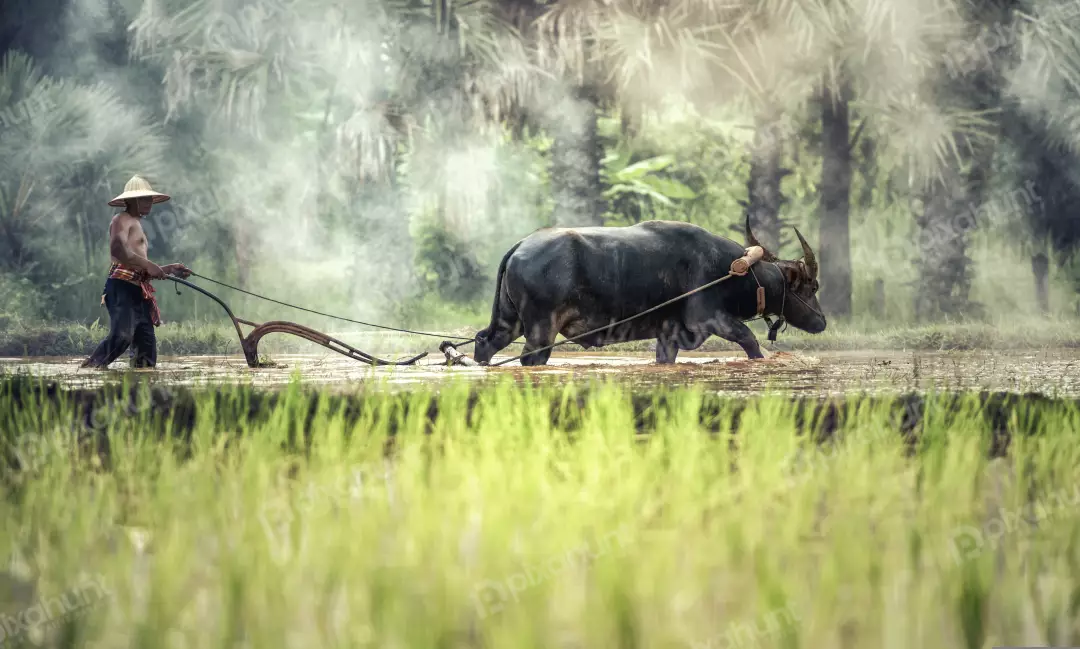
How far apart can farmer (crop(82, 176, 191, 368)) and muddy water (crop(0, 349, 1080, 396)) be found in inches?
8.6

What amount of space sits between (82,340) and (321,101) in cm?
830

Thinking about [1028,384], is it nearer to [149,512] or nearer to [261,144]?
[149,512]

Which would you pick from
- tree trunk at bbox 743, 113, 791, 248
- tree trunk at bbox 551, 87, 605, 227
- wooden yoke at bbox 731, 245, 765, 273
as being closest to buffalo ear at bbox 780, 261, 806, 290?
wooden yoke at bbox 731, 245, 765, 273

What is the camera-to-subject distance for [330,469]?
12.9 feet

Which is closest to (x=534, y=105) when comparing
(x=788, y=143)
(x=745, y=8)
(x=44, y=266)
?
(x=745, y=8)

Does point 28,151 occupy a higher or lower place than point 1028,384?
higher

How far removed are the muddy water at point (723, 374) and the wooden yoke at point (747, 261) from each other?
613 mm

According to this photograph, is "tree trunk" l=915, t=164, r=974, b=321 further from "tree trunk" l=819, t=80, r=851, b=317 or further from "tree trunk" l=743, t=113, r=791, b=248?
"tree trunk" l=743, t=113, r=791, b=248

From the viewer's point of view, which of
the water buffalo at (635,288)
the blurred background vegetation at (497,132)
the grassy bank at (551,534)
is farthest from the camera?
the blurred background vegetation at (497,132)

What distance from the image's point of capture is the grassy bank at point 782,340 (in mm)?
11898

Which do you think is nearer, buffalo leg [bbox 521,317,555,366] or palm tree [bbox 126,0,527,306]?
buffalo leg [bbox 521,317,555,366]

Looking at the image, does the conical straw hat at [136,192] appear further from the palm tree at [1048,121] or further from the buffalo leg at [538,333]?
the palm tree at [1048,121]

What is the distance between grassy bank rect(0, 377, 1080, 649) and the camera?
2508 mm

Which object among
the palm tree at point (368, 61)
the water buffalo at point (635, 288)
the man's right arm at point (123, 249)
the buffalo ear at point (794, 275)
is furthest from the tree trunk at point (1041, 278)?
the man's right arm at point (123, 249)
